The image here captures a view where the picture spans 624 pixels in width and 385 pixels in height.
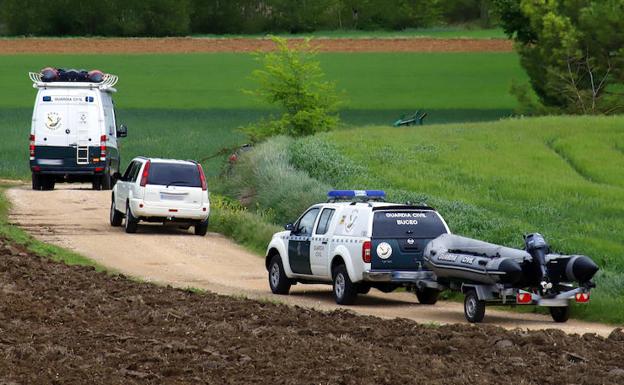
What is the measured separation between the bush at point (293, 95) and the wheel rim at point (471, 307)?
3252 centimetres

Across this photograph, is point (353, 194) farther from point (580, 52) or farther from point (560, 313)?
point (580, 52)

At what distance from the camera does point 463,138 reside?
1930 inches

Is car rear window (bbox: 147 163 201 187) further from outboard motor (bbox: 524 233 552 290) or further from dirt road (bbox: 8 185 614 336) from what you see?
outboard motor (bbox: 524 233 552 290)

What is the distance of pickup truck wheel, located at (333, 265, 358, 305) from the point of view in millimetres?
22391

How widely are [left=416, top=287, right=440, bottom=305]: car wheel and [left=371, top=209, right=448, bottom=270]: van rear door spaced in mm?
847

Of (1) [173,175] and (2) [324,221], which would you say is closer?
(2) [324,221]

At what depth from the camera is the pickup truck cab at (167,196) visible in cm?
3344

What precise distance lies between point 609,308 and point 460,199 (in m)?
12.5

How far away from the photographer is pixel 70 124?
43.1 meters

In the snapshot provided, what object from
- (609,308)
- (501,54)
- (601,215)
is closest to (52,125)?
(601,215)

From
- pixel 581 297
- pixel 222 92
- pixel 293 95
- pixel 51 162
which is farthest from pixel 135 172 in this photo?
pixel 222 92

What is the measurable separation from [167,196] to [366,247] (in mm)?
12347

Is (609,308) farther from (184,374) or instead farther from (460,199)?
(460,199)

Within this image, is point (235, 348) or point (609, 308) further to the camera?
point (609, 308)
